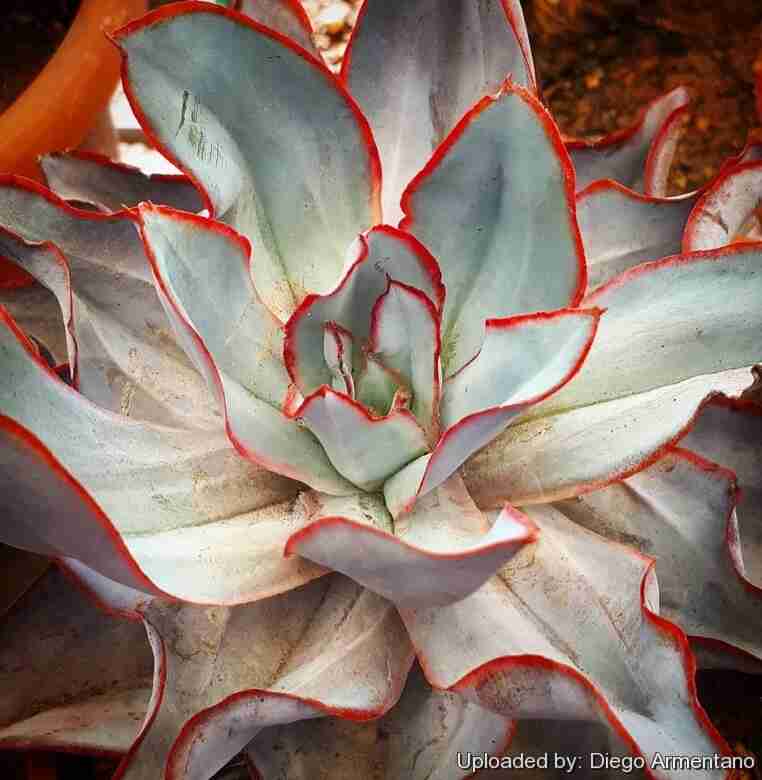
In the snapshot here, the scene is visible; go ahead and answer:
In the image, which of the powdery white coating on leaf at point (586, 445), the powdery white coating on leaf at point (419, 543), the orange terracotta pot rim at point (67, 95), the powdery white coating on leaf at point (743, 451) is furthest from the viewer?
the orange terracotta pot rim at point (67, 95)

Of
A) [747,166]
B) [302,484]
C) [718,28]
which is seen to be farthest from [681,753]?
[718,28]

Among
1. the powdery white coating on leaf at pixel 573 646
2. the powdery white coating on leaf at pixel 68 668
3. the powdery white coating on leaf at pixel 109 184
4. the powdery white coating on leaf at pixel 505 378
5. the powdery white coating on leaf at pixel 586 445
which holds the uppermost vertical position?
the powdery white coating on leaf at pixel 109 184

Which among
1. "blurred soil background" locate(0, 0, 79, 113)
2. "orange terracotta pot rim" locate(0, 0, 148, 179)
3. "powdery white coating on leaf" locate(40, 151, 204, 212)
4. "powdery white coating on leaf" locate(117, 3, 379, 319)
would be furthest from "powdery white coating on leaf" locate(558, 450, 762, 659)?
"blurred soil background" locate(0, 0, 79, 113)

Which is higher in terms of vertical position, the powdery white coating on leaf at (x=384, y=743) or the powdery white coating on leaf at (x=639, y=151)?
the powdery white coating on leaf at (x=639, y=151)

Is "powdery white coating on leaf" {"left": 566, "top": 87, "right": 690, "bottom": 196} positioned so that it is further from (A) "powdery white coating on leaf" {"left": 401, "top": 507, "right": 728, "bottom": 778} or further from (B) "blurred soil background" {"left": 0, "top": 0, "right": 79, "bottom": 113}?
(B) "blurred soil background" {"left": 0, "top": 0, "right": 79, "bottom": 113}

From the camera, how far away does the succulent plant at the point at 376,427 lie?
46 centimetres

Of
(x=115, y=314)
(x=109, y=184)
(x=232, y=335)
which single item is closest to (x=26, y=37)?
(x=109, y=184)

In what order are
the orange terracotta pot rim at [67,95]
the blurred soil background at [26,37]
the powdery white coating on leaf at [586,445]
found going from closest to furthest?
the powdery white coating on leaf at [586,445]
the orange terracotta pot rim at [67,95]
the blurred soil background at [26,37]

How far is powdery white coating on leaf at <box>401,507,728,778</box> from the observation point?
443 millimetres

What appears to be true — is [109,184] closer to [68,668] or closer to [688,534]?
[68,668]

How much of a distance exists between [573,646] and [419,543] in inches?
3.7

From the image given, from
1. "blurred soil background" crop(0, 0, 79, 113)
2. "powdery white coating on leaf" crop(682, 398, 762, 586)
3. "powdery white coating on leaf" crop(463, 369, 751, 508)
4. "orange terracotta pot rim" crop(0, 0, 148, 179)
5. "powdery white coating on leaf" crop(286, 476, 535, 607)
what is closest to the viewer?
"powdery white coating on leaf" crop(286, 476, 535, 607)

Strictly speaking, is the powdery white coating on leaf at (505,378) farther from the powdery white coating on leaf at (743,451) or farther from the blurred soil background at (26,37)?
the blurred soil background at (26,37)

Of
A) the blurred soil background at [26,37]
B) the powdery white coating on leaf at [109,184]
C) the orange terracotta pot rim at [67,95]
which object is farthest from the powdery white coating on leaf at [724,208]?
the blurred soil background at [26,37]
